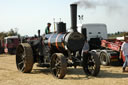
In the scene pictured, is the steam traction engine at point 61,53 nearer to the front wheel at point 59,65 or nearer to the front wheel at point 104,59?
the front wheel at point 59,65

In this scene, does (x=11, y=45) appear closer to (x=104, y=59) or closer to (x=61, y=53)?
(x=104, y=59)

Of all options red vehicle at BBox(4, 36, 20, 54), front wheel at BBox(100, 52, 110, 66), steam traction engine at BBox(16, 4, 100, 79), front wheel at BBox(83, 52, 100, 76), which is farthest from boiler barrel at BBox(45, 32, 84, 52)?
red vehicle at BBox(4, 36, 20, 54)

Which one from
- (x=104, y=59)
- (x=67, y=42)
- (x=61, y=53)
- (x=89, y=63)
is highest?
(x=67, y=42)

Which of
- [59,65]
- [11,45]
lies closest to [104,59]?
[59,65]

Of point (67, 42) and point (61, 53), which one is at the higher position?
point (67, 42)

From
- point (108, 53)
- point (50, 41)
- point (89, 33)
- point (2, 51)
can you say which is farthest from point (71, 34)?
point (2, 51)

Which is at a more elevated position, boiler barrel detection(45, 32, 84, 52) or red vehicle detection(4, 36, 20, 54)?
boiler barrel detection(45, 32, 84, 52)

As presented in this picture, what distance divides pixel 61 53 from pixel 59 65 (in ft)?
2.84

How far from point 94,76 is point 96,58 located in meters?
0.65

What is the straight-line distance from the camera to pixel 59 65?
7.63 metres

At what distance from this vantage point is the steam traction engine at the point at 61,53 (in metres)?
7.76

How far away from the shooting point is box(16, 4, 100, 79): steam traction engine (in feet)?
25.5

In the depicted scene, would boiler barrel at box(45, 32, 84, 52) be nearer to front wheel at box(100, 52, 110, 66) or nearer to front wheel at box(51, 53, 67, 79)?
front wheel at box(51, 53, 67, 79)

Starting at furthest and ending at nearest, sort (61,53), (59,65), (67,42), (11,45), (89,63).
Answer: (11,45) → (61,53) → (89,63) → (67,42) → (59,65)
